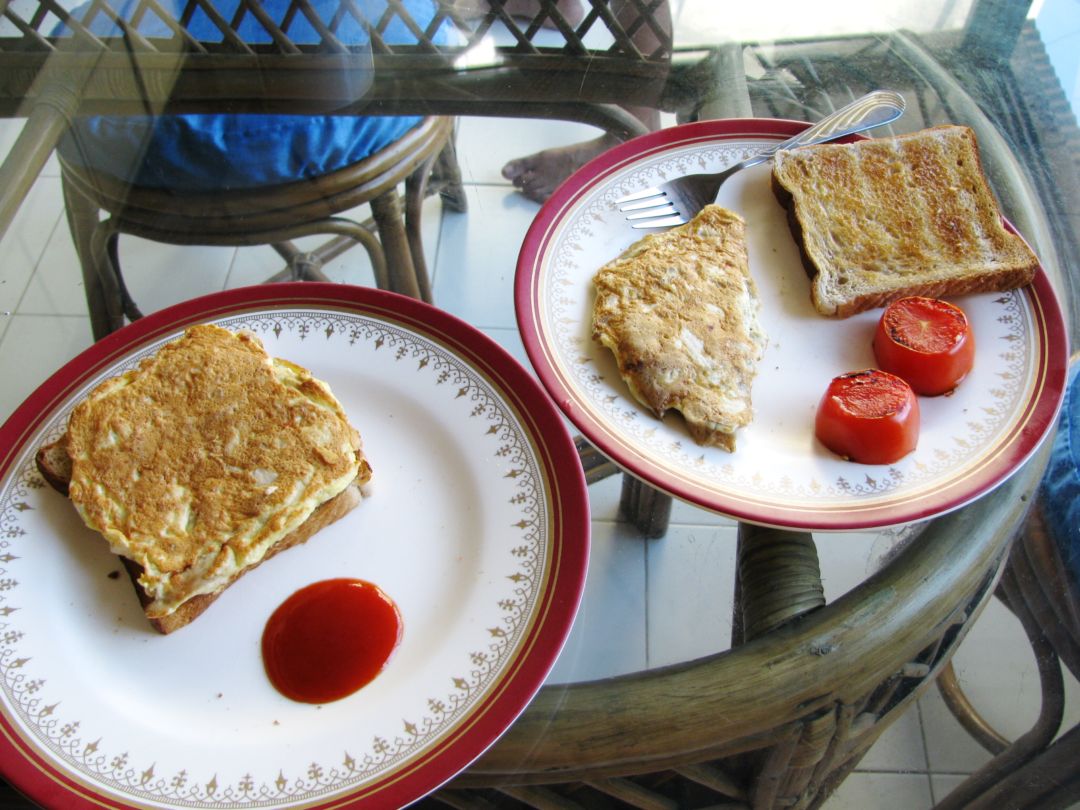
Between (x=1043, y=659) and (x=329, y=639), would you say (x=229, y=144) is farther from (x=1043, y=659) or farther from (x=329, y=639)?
(x=1043, y=659)

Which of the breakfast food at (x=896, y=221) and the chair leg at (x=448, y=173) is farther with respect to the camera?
the chair leg at (x=448, y=173)

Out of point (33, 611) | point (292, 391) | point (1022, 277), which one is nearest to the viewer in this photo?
point (33, 611)

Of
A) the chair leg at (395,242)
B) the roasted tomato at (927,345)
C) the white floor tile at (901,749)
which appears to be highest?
the roasted tomato at (927,345)

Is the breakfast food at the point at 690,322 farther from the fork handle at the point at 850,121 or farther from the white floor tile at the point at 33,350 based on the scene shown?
the white floor tile at the point at 33,350

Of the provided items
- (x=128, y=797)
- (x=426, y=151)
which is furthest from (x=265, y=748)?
(x=426, y=151)

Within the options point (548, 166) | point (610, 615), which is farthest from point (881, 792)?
point (548, 166)

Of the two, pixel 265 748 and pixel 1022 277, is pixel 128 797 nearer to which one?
pixel 265 748

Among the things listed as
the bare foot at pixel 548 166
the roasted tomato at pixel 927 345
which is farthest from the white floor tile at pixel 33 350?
the roasted tomato at pixel 927 345
